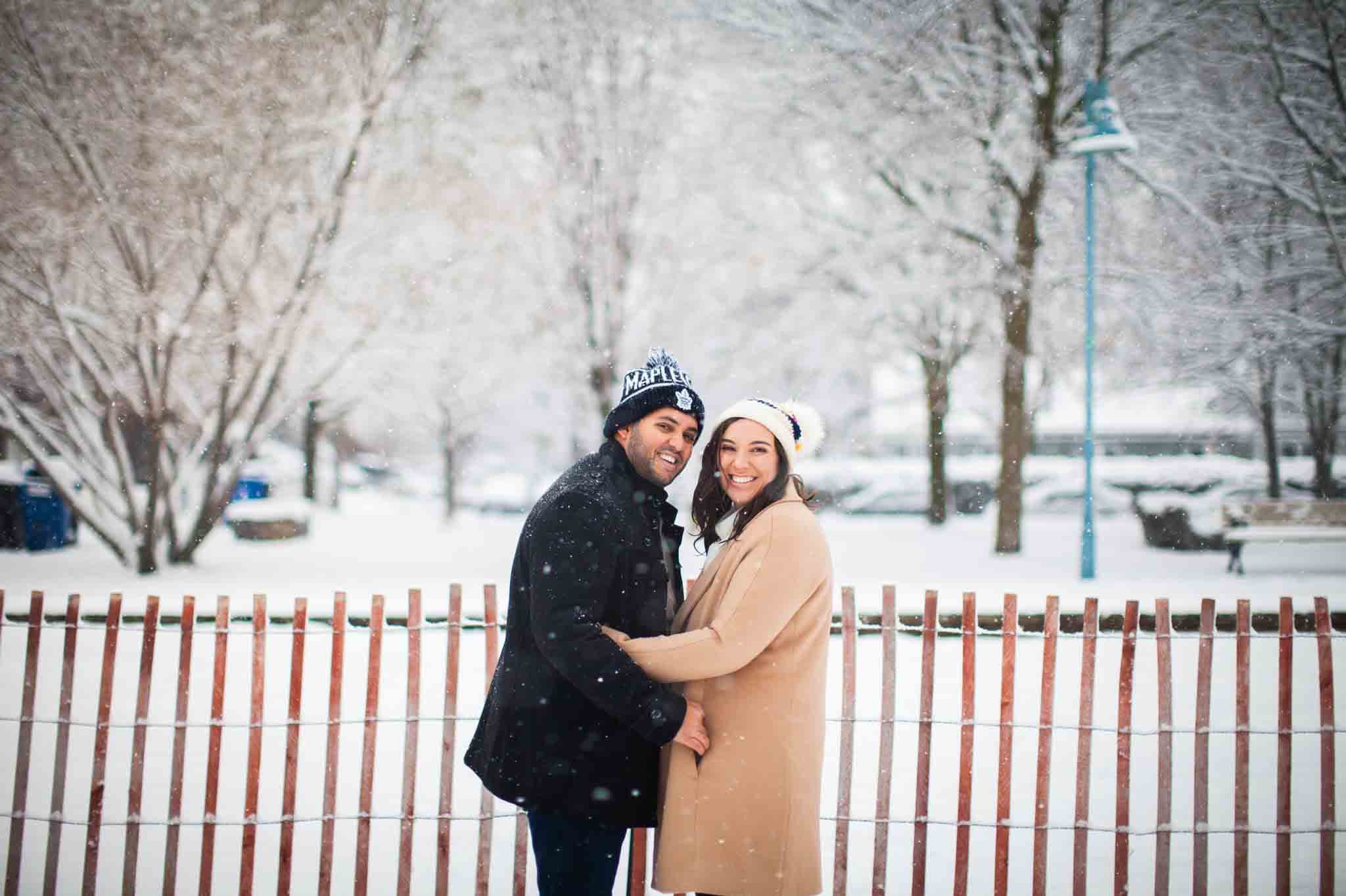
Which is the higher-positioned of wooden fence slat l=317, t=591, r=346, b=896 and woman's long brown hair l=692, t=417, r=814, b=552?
woman's long brown hair l=692, t=417, r=814, b=552

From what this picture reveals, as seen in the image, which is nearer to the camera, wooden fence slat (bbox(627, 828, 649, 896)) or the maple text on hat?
the maple text on hat

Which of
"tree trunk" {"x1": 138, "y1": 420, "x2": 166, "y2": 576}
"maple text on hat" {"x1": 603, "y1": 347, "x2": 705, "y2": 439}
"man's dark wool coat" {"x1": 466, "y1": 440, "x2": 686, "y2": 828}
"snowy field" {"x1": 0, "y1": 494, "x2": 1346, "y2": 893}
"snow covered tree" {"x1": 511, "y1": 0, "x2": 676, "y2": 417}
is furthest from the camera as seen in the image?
"snow covered tree" {"x1": 511, "y1": 0, "x2": 676, "y2": 417}

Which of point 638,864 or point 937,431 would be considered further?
point 937,431

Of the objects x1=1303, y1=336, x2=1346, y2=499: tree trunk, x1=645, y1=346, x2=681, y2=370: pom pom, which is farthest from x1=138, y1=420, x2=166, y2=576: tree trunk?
x1=1303, y1=336, x2=1346, y2=499: tree trunk

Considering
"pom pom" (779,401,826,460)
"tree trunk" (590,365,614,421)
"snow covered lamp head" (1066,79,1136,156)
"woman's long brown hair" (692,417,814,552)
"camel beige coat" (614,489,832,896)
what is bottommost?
"camel beige coat" (614,489,832,896)

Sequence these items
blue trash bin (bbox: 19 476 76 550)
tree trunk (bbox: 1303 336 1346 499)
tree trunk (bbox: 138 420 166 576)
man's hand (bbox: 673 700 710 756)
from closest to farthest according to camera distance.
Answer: man's hand (bbox: 673 700 710 756), tree trunk (bbox: 138 420 166 576), tree trunk (bbox: 1303 336 1346 499), blue trash bin (bbox: 19 476 76 550)

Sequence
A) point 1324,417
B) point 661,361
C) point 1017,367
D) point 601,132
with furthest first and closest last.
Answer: point 1324,417
point 601,132
point 1017,367
point 661,361

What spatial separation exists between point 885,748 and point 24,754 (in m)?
3.41

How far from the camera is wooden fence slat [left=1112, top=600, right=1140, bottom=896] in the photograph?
3314mm

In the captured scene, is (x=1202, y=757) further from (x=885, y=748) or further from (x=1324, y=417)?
(x=1324, y=417)

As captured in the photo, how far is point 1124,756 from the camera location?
3.35 m

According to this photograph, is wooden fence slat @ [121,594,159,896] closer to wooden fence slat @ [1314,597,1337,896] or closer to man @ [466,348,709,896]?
man @ [466,348,709,896]

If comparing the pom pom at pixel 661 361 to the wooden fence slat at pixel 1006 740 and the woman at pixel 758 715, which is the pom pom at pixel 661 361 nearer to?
the woman at pixel 758 715

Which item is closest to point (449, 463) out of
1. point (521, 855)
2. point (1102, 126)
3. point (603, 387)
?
point (603, 387)
